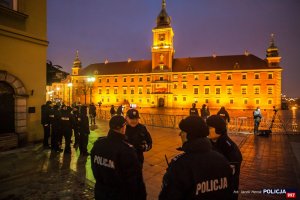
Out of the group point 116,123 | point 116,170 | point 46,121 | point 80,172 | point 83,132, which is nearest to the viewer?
point 116,170

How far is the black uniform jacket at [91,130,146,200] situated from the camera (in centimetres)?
300

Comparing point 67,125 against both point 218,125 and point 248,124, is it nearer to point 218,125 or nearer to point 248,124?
point 218,125

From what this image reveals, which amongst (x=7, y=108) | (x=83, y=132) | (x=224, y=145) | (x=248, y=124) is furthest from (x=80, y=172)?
(x=248, y=124)

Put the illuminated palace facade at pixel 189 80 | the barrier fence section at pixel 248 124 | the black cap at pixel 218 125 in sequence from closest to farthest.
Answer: the black cap at pixel 218 125 → the barrier fence section at pixel 248 124 → the illuminated palace facade at pixel 189 80

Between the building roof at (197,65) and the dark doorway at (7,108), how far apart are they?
60642 mm

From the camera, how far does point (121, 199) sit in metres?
3.02

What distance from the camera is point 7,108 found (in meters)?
9.62

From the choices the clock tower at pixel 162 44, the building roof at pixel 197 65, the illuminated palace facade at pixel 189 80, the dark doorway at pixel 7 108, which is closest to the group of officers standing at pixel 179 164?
the dark doorway at pixel 7 108

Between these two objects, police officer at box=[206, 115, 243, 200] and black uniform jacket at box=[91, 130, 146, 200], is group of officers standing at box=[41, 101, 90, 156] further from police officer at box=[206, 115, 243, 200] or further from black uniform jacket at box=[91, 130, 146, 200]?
police officer at box=[206, 115, 243, 200]

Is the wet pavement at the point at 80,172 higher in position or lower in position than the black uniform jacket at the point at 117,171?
lower

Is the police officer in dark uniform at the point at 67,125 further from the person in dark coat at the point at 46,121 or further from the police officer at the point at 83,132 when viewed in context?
the person in dark coat at the point at 46,121

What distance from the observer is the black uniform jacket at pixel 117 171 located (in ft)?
9.83

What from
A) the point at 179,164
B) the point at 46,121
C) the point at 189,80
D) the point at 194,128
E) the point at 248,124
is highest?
the point at 189,80

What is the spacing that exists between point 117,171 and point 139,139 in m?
1.86
